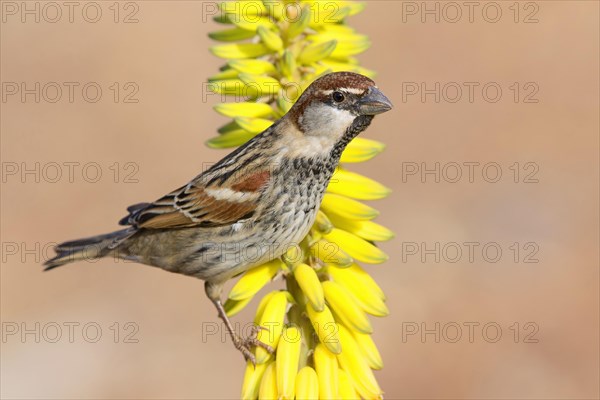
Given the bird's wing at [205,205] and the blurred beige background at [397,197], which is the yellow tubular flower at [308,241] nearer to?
the bird's wing at [205,205]

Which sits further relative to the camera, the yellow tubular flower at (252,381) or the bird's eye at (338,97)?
the bird's eye at (338,97)

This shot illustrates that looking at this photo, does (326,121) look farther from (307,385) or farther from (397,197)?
(397,197)

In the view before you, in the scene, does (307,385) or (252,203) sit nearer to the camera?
(307,385)

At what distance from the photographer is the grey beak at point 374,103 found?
14.0 ft

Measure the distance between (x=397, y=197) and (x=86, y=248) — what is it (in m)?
6.72

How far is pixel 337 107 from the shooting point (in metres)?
4.42

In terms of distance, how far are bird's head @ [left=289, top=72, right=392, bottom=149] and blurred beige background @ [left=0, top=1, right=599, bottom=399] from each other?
5517 millimetres

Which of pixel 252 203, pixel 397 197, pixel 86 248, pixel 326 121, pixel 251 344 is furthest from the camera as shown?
pixel 397 197

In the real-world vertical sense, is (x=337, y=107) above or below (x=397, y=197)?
below

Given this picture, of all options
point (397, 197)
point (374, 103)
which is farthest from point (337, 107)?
point (397, 197)

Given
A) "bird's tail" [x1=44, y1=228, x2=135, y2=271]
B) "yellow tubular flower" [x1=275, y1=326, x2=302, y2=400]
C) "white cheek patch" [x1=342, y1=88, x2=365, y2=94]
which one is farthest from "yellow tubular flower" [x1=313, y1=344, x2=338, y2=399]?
"bird's tail" [x1=44, y1=228, x2=135, y2=271]

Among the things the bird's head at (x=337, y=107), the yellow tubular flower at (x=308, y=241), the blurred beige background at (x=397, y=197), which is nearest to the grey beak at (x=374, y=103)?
the bird's head at (x=337, y=107)

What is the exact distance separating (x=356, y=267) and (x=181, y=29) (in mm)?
11205

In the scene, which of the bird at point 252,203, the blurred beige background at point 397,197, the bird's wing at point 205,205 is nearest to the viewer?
the bird at point 252,203
